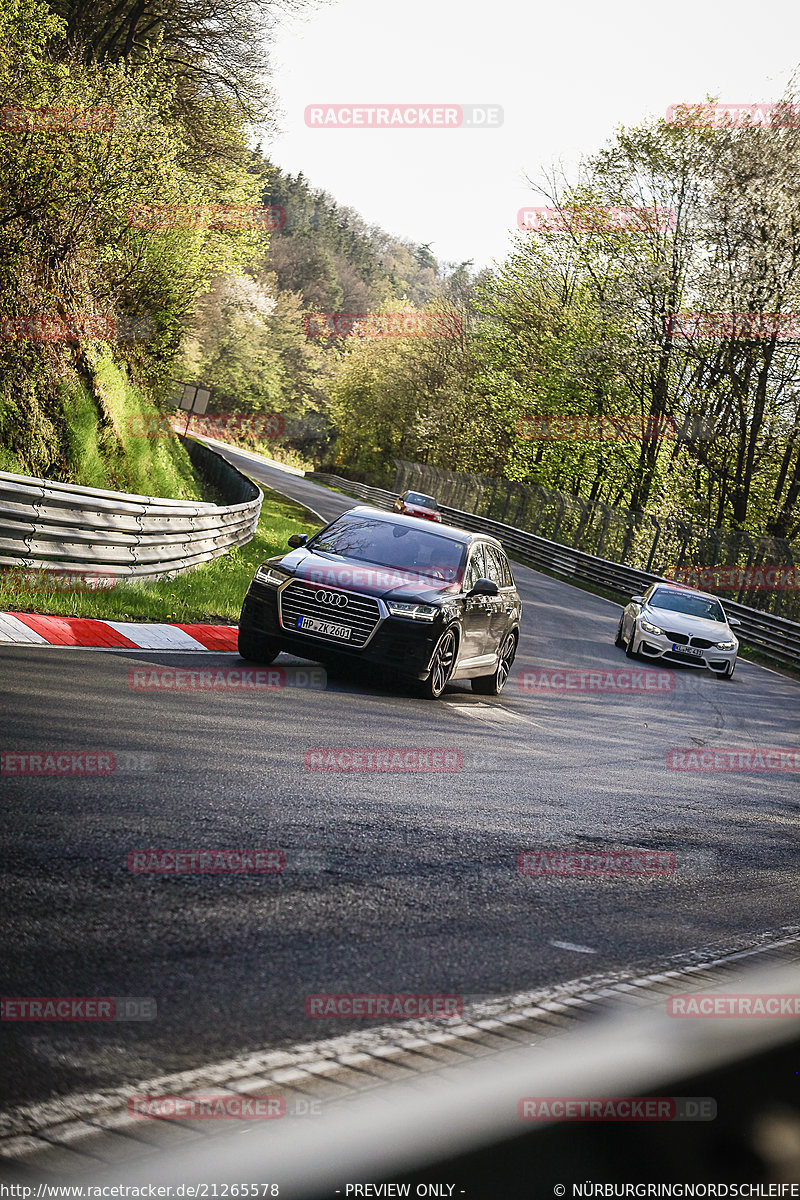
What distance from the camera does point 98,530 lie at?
12648 millimetres

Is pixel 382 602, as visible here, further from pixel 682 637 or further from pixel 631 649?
pixel 631 649

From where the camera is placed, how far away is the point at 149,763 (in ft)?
20.5

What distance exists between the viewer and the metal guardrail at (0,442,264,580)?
11.4 meters

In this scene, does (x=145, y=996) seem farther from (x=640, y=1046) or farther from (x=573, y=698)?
(x=573, y=698)

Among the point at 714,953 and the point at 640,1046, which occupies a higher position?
the point at 640,1046

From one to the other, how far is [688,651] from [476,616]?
1005 centimetres

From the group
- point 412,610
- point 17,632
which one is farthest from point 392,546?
point 17,632

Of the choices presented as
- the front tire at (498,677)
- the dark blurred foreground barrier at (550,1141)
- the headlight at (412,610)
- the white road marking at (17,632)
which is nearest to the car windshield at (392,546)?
the headlight at (412,610)

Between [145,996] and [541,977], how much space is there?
1.51 meters

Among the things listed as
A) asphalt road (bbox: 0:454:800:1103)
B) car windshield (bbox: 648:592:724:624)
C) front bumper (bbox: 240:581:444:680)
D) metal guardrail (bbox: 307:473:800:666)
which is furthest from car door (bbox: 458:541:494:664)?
metal guardrail (bbox: 307:473:800:666)

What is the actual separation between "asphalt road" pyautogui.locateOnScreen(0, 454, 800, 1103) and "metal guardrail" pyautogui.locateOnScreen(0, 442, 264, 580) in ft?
7.10

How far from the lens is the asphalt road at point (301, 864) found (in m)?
3.38

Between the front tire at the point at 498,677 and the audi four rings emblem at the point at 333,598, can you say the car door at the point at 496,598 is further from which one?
the audi four rings emblem at the point at 333,598

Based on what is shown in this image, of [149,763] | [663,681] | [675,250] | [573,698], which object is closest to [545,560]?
[675,250]
